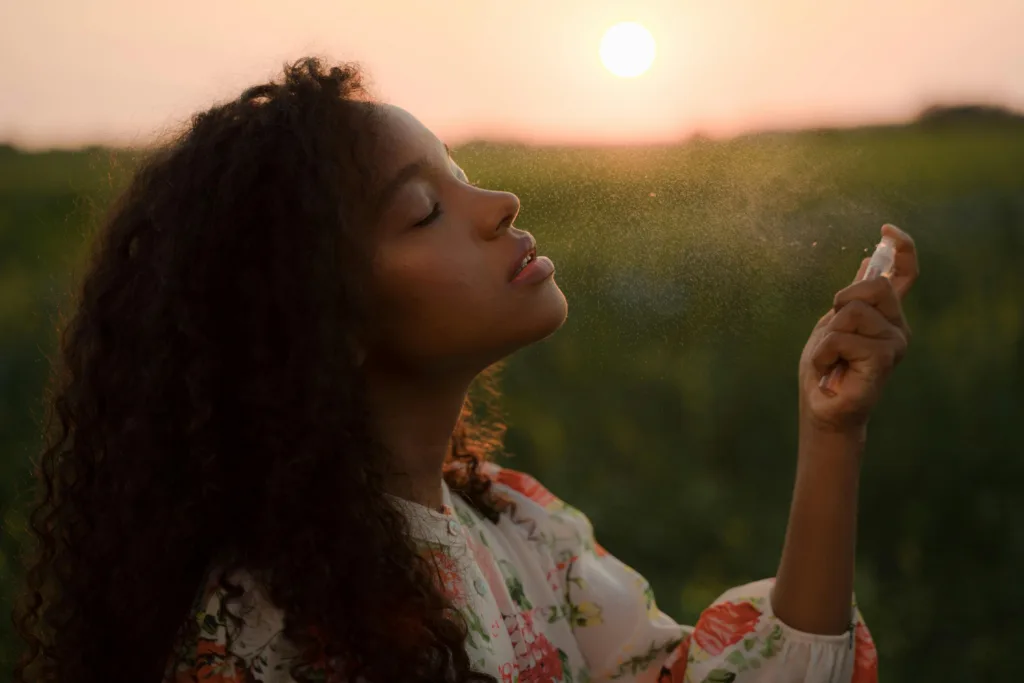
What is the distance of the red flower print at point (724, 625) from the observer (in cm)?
110

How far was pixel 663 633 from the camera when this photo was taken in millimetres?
1177

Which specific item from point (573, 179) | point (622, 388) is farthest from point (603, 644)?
point (622, 388)

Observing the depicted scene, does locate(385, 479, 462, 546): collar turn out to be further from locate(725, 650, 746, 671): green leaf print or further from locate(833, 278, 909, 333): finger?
locate(833, 278, 909, 333): finger

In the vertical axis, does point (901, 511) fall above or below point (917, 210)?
below

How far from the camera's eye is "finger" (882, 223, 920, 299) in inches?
40.9

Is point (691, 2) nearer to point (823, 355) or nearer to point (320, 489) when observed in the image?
point (823, 355)

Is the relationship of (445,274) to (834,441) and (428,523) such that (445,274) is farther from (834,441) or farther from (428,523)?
(834,441)

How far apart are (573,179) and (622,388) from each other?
1114 mm

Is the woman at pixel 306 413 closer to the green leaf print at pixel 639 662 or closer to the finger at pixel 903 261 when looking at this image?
the finger at pixel 903 261

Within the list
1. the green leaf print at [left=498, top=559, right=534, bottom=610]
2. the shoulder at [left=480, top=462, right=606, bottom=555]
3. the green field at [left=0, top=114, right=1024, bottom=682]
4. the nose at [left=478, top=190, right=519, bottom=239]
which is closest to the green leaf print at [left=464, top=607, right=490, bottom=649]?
the green leaf print at [left=498, top=559, right=534, bottom=610]

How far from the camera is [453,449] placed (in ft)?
4.14

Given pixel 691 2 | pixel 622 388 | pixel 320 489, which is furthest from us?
pixel 622 388

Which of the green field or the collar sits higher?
the collar

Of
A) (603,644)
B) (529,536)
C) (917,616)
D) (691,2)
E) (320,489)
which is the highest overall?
(691,2)
